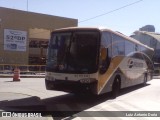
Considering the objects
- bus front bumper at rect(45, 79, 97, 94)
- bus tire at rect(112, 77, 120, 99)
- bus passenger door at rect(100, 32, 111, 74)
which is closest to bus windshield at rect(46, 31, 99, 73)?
bus passenger door at rect(100, 32, 111, 74)

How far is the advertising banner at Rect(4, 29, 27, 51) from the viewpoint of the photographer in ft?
136

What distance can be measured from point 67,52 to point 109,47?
2.24 meters

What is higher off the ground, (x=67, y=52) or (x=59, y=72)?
(x=67, y=52)

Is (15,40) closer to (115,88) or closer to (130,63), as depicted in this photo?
(130,63)

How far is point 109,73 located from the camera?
14.7 metres

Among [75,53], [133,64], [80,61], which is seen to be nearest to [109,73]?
[80,61]

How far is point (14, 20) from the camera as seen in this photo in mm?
42719

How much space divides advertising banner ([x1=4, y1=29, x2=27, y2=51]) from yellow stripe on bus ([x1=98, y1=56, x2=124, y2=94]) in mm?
27197

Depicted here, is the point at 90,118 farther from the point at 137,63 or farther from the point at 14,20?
the point at 14,20

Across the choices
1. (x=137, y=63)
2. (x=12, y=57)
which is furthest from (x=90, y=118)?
(x=12, y=57)

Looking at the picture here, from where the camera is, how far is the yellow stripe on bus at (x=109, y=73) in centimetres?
1350

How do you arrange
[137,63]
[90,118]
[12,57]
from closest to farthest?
1. [90,118]
2. [137,63]
3. [12,57]

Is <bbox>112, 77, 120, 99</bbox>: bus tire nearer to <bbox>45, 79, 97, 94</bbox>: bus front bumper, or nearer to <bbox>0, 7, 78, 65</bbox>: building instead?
<bbox>45, 79, 97, 94</bbox>: bus front bumper

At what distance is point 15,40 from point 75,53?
30.1 meters
